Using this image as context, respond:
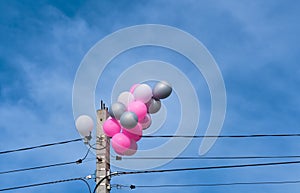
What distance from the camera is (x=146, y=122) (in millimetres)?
8305

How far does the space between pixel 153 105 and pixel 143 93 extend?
0.32 m

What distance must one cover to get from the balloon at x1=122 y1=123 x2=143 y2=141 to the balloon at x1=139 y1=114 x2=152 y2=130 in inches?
3.7

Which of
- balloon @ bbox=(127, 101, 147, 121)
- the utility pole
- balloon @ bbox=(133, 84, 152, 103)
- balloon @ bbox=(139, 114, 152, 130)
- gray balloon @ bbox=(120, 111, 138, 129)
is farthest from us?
the utility pole

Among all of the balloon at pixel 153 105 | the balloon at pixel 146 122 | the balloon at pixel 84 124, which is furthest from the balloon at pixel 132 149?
the balloon at pixel 84 124

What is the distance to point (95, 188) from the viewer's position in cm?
916

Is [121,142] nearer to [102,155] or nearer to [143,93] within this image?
[143,93]

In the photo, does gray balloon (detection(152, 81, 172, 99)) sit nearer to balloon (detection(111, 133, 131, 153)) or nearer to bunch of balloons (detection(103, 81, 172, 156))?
bunch of balloons (detection(103, 81, 172, 156))

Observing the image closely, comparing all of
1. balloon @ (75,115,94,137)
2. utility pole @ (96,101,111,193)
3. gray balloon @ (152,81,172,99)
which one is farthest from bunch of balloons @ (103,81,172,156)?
utility pole @ (96,101,111,193)

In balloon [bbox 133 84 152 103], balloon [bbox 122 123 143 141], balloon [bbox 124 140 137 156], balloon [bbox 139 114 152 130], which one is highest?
balloon [bbox 133 84 152 103]

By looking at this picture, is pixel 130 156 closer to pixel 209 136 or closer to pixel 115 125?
pixel 115 125

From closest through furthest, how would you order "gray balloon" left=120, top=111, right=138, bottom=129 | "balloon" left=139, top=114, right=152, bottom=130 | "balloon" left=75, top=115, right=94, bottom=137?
"gray balloon" left=120, top=111, right=138, bottom=129 < "balloon" left=139, top=114, right=152, bottom=130 < "balloon" left=75, top=115, right=94, bottom=137

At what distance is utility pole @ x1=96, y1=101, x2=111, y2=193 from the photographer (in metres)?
9.13

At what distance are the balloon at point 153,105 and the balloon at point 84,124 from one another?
1.01m

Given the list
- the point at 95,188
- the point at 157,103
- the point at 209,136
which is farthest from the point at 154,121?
the point at 95,188
